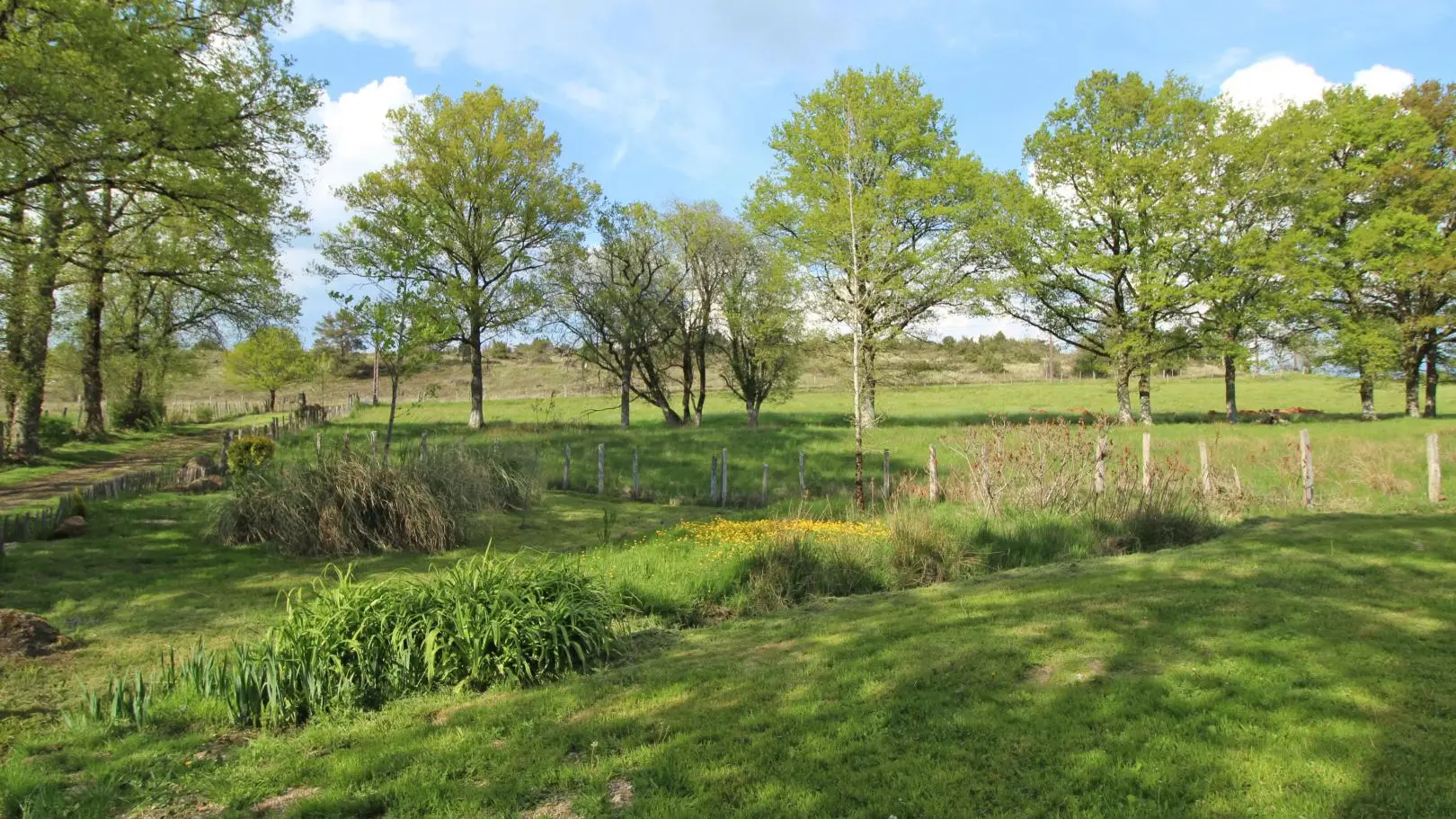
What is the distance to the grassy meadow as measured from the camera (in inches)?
149

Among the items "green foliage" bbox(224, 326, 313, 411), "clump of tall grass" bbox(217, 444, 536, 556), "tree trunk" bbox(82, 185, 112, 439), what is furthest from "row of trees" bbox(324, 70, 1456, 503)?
"green foliage" bbox(224, 326, 313, 411)

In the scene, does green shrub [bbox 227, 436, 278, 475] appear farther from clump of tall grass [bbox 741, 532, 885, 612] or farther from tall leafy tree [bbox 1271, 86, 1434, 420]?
tall leafy tree [bbox 1271, 86, 1434, 420]

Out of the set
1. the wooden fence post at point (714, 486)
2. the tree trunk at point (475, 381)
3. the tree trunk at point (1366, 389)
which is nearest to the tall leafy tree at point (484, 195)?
the tree trunk at point (475, 381)

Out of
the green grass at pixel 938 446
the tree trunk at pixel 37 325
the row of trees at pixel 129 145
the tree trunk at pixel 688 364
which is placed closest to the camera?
the row of trees at pixel 129 145

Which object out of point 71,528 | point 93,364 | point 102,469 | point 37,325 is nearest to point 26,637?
point 71,528

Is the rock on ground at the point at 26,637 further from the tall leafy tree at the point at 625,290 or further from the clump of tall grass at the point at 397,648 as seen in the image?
the tall leafy tree at the point at 625,290

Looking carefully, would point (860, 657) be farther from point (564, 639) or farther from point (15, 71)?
point (15, 71)

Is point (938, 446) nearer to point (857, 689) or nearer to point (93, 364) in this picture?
point (857, 689)

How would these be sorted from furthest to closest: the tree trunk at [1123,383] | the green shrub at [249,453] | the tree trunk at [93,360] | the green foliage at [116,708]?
the tree trunk at [1123,383] < the tree trunk at [93,360] < the green shrub at [249,453] < the green foliage at [116,708]

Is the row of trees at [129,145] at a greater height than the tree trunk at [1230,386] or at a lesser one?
greater

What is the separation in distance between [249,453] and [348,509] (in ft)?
23.5

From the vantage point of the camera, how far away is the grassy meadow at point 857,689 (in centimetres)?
379

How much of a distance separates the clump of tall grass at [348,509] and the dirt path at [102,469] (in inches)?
291

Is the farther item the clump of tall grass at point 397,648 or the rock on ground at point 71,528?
the rock on ground at point 71,528
